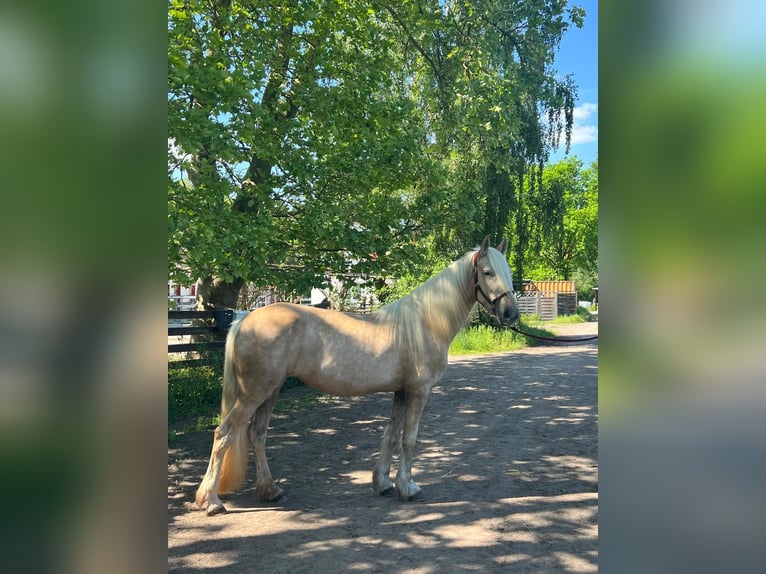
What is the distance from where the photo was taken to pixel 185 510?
13.2 ft

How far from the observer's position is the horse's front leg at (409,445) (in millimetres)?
4266

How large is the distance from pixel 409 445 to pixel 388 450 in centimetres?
27

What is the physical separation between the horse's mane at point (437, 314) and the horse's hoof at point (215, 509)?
193cm

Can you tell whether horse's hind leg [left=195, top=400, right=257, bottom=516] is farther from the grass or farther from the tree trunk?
the grass

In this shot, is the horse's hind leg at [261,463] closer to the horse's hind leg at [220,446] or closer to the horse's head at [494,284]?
the horse's hind leg at [220,446]

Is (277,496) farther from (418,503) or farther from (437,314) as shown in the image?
(437,314)

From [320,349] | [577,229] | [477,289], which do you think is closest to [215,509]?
[320,349]

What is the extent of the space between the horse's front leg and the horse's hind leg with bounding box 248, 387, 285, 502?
3.37 feet

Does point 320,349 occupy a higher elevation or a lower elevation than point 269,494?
higher

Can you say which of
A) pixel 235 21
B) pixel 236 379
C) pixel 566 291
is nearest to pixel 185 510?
pixel 236 379

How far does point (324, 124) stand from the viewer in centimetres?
727
